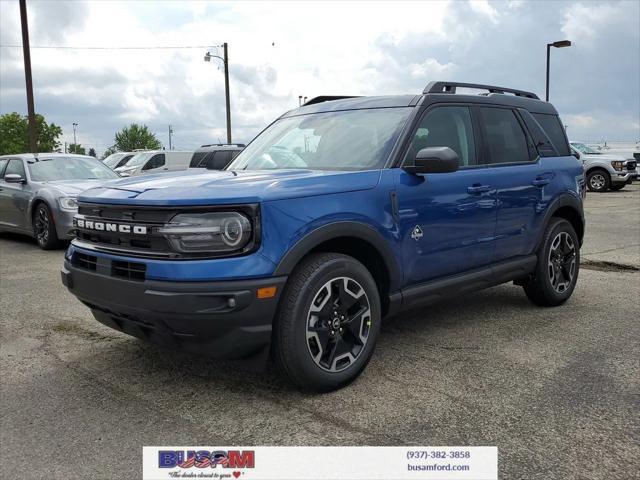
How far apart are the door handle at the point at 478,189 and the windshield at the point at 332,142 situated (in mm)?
695

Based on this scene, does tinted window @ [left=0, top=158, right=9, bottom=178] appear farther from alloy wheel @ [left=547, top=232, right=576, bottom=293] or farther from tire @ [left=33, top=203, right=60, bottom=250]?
alloy wheel @ [left=547, top=232, right=576, bottom=293]

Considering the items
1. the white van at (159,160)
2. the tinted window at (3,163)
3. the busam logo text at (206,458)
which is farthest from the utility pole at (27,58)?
the busam logo text at (206,458)

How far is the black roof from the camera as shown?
4.30 m

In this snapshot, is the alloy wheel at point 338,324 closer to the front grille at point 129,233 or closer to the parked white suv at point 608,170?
the front grille at point 129,233

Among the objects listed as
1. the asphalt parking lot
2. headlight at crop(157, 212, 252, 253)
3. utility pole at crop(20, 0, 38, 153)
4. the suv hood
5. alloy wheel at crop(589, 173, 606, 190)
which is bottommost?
the asphalt parking lot

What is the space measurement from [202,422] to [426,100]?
261 cm

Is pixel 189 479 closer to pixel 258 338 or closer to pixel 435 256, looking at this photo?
pixel 258 338

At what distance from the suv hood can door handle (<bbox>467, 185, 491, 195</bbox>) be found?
891mm

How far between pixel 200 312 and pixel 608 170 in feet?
69.2

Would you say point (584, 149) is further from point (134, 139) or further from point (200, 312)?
point (134, 139)

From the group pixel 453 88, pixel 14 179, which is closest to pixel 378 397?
pixel 453 88

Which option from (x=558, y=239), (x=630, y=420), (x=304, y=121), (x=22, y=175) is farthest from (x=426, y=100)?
(x=22, y=175)

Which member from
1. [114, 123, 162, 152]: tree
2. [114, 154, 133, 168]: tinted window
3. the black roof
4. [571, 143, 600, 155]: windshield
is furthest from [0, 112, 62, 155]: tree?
the black roof

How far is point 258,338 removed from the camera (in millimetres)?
3092
